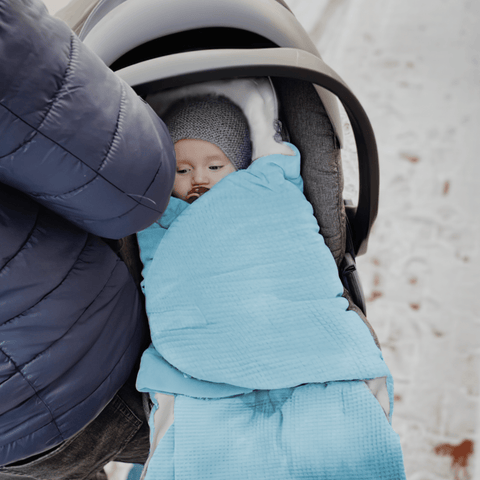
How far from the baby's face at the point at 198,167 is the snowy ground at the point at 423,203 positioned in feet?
1.10

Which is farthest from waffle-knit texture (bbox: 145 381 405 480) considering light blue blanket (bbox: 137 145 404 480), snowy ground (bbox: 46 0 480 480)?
snowy ground (bbox: 46 0 480 480)

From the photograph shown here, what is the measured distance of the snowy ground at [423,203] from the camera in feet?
3.38

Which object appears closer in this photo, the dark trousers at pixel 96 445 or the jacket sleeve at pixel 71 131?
the jacket sleeve at pixel 71 131

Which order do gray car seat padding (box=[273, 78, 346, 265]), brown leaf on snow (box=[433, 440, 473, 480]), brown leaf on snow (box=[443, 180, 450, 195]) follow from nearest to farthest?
1. gray car seat padding (box=[273, 78, 346, 265])
2. brown leaf on snow (box=[433, 440, 473, 480])
3. brown leaf on snow (box=[443, 180, 450, 195])

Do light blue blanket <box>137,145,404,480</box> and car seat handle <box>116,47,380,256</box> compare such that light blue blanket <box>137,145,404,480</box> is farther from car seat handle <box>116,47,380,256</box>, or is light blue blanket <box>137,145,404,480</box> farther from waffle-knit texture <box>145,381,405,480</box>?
car seat handle <box>116,47,380,256</box>

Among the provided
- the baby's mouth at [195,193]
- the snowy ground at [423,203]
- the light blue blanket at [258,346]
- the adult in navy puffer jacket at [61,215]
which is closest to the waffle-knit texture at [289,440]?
the light blue blanket at [258,346]

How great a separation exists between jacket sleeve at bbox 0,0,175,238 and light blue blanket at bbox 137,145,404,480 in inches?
10.8

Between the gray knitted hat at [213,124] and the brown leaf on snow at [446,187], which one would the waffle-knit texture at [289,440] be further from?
the brown leaf on snow at [446,187]

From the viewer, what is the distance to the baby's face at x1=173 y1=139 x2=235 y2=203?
0.81 meters

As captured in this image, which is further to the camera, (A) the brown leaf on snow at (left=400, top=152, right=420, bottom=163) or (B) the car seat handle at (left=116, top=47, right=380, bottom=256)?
(A) the brown leaf on snow at (left=400, top=152, right=420, bottom=163)

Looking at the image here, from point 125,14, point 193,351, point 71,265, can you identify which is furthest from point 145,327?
point 125,14

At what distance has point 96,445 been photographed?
1.99ft

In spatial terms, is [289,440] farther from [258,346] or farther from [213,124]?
[213,124]

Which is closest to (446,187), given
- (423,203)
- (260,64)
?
(423,203)
